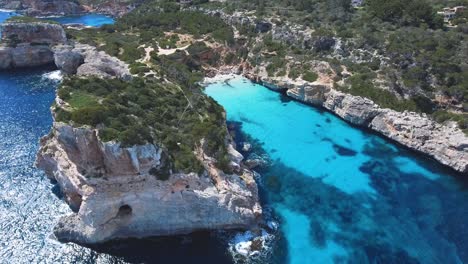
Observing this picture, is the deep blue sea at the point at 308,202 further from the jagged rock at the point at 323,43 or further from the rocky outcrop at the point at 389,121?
the jagged rock at the point at 323,43

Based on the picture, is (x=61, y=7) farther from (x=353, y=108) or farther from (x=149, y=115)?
(x=353, y=108)

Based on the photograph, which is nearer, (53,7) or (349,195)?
(349,195)

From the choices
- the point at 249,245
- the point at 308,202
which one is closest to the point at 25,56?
the point at 308,202

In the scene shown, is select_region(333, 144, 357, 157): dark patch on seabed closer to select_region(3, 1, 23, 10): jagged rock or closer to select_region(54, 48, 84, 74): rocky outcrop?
select_region(54, 48, 84, 74): rocky outcrop

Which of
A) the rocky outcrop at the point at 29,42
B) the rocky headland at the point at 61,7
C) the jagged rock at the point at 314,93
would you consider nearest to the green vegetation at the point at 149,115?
the jagged rock at the point at 314,93

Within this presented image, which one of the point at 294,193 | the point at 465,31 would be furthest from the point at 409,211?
the point at 465,31

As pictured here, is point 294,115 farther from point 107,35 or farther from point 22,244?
point 107,35
